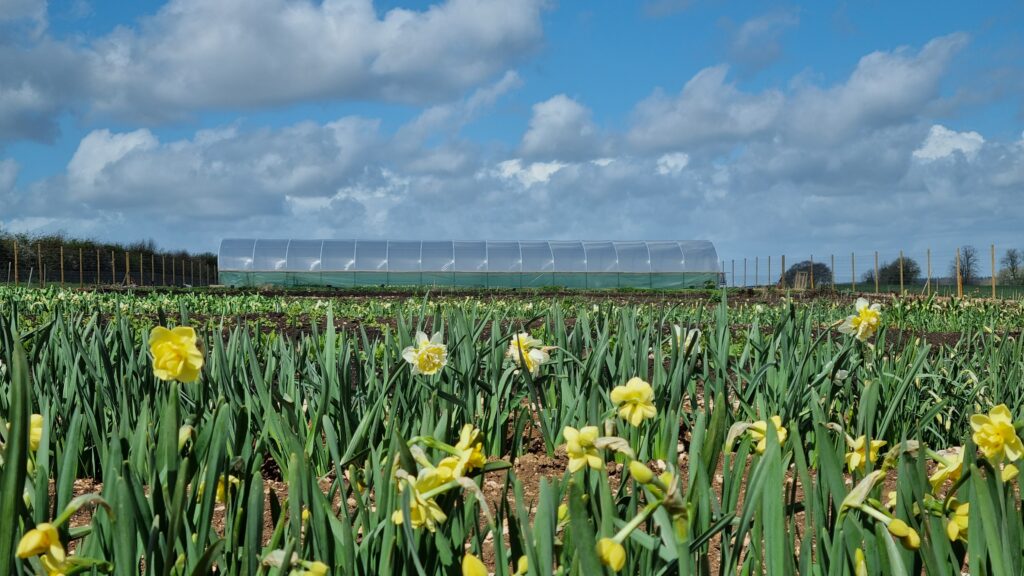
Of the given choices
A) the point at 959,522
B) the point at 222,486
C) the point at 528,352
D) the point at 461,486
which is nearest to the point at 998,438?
the point at 959,522

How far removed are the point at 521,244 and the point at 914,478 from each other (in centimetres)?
3007

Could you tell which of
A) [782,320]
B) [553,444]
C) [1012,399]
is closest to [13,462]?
[553,444]

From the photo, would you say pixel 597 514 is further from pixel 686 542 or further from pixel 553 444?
pixel 553 444

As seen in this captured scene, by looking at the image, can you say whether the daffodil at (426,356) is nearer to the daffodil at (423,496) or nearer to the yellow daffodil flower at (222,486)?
the yellow daffodil flower at (222,486)

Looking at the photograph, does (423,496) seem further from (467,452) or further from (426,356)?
(426,356)

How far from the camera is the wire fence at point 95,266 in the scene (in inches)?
1101

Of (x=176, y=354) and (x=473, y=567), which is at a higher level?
(x=176, y=354)

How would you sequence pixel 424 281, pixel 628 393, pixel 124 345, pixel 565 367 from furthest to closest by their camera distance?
pixel 424 281
pixel 565 367
pixel 124 345
pixel 628 393

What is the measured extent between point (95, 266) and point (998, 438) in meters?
34.6

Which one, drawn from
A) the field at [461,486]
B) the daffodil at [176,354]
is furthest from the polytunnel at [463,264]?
the daffodil at [176,354]

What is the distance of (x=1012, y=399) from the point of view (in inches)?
137

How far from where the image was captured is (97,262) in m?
30.2

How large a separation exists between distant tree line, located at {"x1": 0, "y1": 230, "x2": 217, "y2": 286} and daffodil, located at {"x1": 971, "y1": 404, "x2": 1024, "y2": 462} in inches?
1033

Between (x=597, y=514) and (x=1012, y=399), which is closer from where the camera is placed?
(x=597, y=514)
